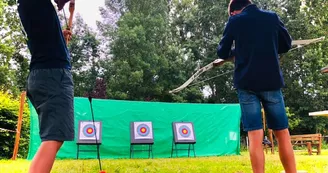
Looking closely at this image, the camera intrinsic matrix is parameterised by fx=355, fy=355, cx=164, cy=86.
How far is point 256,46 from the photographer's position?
1738 millimetres

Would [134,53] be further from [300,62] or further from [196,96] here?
[300,62]

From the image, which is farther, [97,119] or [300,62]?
[300,62]

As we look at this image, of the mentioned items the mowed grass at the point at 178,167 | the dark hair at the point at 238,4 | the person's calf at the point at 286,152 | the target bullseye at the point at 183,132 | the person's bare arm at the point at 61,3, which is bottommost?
the mowed grass at the point at 178,167

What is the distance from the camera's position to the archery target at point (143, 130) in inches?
235

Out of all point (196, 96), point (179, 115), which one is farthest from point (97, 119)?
point (196, 96)

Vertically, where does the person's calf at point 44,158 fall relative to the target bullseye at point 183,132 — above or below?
below

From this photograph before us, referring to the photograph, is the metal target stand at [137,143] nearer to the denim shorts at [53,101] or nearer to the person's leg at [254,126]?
the person's leg at [254,126]

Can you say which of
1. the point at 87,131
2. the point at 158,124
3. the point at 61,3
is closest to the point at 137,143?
the point at 158,124

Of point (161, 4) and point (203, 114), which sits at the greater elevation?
point (161, 4)

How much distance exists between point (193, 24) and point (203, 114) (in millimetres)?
10773

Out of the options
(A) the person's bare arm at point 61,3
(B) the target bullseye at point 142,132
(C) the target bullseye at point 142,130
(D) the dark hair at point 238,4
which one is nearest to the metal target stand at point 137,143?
(B) the target bullseye at point 142,132

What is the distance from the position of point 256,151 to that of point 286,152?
0.15m

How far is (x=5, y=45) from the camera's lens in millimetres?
12625

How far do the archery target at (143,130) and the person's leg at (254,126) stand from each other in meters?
4.33
